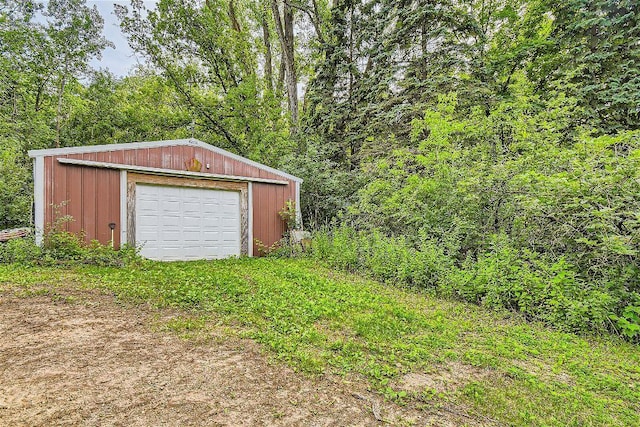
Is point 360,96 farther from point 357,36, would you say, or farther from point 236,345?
point 236,345

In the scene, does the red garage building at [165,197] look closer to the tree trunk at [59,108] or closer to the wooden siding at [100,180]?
the wooden siding at [100,180]

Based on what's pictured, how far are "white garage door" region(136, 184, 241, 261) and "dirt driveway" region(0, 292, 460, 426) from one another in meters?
3.93

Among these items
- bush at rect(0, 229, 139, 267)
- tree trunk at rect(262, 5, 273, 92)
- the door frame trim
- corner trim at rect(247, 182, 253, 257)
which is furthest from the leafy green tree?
tree trunk at rect(262, 5, 273, 92)

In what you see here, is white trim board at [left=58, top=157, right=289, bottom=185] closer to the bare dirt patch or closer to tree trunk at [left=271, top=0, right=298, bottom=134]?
tree trunk at [left=271, top=0, right=298, bottom=134]

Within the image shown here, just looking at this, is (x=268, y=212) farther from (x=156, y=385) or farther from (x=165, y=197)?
(x=156, y=385)

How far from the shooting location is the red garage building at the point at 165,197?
552 cm

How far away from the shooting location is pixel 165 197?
6.66 meters

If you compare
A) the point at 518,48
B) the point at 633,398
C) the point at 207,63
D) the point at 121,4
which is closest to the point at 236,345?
the point at 633,398

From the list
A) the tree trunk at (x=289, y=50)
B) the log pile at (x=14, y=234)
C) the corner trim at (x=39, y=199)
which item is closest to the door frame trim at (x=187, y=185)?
the corner trim at (x=39, y=199)

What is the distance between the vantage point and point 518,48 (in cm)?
870

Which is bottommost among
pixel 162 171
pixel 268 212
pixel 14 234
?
pixel 14 234

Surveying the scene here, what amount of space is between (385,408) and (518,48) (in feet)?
33.2

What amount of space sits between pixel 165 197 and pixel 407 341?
572cm

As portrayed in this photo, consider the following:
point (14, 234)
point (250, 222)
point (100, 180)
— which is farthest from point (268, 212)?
point (14, 234)
